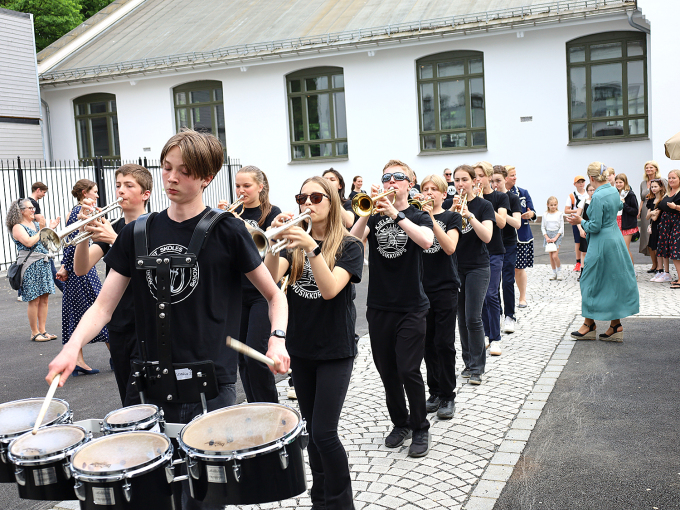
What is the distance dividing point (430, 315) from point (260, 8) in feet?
73.5

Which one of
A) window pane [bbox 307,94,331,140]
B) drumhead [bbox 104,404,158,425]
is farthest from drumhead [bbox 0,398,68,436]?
window pane [bbox 307,94,331,140]

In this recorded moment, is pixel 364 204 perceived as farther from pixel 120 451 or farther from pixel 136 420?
pixel 120 451

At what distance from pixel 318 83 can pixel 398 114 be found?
3049 millimetres

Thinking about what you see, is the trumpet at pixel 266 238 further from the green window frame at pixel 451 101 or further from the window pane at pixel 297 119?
the window pane at pixel 297 119

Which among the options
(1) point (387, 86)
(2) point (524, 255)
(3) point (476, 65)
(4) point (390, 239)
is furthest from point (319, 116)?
(4) point (390, 239)

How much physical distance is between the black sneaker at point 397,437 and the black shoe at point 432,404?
67cm

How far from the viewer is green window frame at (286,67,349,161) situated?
22.1 metres

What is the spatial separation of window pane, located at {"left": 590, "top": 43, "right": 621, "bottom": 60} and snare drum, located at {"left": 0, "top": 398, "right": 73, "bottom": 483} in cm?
1925

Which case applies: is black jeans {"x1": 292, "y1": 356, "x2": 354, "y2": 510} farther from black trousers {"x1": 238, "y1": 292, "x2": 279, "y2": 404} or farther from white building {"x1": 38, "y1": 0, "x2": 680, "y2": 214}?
white building {"x1": 38, "y1": 0, "x2": 680, "y2": 214}

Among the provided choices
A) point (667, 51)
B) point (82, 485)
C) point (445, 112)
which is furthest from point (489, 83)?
point (82, 485)

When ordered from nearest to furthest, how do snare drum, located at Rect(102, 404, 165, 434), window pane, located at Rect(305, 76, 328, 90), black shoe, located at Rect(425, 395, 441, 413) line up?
snare drum, located at Rect(102, 404, 165, 434)
black shoe, located at Rect(425, 395, 441, 413)
window pane, located at Rect(305, 76, 328, 90)

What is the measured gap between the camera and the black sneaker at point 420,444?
4629 millimetres

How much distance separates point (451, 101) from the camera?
2083 cm

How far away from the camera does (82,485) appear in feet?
7.55
